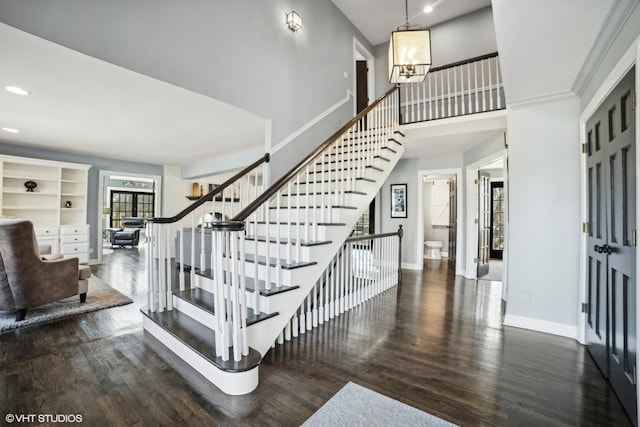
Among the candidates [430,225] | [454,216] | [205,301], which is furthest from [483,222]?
[205,301]

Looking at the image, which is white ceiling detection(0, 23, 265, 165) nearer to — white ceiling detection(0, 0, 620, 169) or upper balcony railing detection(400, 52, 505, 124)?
white ceiling detection(0, 0, 620, 169)

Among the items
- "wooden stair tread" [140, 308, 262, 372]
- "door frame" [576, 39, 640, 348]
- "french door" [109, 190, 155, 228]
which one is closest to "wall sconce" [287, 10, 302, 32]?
"door frame" [576, 39, 640, 348]

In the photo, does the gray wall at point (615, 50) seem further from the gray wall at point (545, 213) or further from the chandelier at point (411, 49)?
the chandelier at point (411, 49)

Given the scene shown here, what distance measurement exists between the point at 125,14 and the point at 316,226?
8.39 ft

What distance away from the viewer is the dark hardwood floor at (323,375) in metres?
1.61

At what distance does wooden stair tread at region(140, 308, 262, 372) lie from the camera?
1.78 metres

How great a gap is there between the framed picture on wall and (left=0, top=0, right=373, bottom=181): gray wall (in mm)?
1954

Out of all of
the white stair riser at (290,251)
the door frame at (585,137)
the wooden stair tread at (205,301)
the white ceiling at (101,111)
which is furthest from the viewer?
the white stair riser at (290,251)

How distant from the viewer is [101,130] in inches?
167

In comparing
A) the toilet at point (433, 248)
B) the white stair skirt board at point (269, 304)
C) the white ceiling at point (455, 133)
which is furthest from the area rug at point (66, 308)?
the toilet at point (433, 248)

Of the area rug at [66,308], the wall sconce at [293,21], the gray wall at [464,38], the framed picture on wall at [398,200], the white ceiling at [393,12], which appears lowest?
the area rug at [66,308]

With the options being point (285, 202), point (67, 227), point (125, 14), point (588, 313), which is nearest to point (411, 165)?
point (285, 202)

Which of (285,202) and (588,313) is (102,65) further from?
(588,313)

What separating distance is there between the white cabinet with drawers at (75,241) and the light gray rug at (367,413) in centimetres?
604
